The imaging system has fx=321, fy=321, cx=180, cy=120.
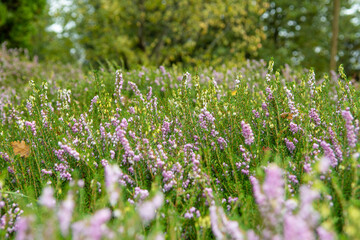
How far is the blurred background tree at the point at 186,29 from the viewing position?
12180 mm

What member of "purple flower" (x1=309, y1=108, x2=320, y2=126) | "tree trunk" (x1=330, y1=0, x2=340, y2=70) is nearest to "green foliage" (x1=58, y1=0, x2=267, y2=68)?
"tree trunk" (x1=330, y1=0, x2=340, y2=70)

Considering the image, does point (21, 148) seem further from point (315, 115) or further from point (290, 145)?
point (315, 115)

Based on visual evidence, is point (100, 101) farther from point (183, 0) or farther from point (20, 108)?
point (183, 0)

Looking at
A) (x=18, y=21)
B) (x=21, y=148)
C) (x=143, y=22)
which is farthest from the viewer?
(x=143, y=22)

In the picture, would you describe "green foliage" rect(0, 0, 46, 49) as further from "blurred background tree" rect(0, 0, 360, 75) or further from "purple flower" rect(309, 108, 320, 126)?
"purple flower" rect(309, 108, 320, 126)

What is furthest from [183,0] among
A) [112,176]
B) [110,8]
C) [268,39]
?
[112,176]

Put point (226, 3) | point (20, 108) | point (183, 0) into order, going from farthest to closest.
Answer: point (226, 3), point (183, 0), point (20, 108)

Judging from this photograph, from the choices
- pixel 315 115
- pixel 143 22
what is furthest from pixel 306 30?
pixel 315 115

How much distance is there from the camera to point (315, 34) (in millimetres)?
19156

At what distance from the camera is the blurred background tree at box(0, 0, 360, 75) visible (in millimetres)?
12180

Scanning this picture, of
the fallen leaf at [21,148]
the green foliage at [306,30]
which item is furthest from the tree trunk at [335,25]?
the fallen leaf at [21,148]

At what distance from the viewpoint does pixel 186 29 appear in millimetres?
13859

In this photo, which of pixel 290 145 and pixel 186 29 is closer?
pixel 290 145

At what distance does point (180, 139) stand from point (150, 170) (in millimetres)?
479
